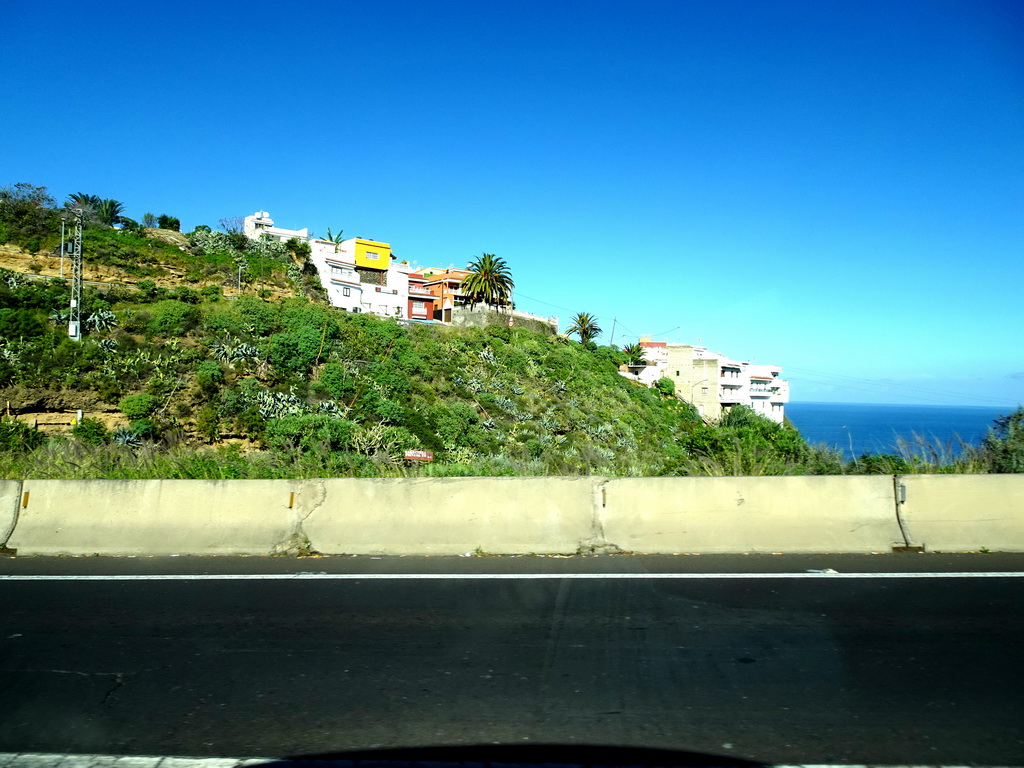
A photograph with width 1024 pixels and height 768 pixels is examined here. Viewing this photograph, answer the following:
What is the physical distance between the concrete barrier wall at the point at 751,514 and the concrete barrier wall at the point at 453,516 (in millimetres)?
460

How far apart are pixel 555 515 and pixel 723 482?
1.88 metres

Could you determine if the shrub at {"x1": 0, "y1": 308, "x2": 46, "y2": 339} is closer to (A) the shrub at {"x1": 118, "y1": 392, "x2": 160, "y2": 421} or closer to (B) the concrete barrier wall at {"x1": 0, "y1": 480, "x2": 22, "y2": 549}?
(A) the shrub at {"x1": 118, "y1": 392, "x2": 160, "y2": 421}

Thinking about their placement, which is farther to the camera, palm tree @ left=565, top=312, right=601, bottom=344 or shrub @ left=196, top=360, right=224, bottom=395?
palm tree @ left=565, top=312, right=601, bottom=344

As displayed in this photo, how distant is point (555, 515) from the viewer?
8.38 metres

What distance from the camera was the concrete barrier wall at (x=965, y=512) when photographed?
8.13 metres

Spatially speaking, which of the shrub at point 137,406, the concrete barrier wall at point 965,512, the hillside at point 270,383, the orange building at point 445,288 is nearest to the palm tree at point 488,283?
the orange building at point 445,288

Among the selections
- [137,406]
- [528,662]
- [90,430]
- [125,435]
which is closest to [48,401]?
[137,406]

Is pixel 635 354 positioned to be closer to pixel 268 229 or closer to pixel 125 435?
pixel 268 229

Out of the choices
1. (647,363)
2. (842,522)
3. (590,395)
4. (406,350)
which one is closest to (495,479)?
(842,522)

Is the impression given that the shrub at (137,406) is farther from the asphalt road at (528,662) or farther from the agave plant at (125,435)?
the asphalt road at (528,662)

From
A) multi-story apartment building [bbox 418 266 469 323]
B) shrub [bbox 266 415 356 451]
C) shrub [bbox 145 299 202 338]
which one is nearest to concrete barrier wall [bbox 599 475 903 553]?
shrub [bbox 266 415 356 451]

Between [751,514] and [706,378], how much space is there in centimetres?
8949

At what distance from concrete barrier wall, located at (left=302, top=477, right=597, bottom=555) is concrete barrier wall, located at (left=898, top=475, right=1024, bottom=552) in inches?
138

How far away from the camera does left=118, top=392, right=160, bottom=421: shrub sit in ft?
115
